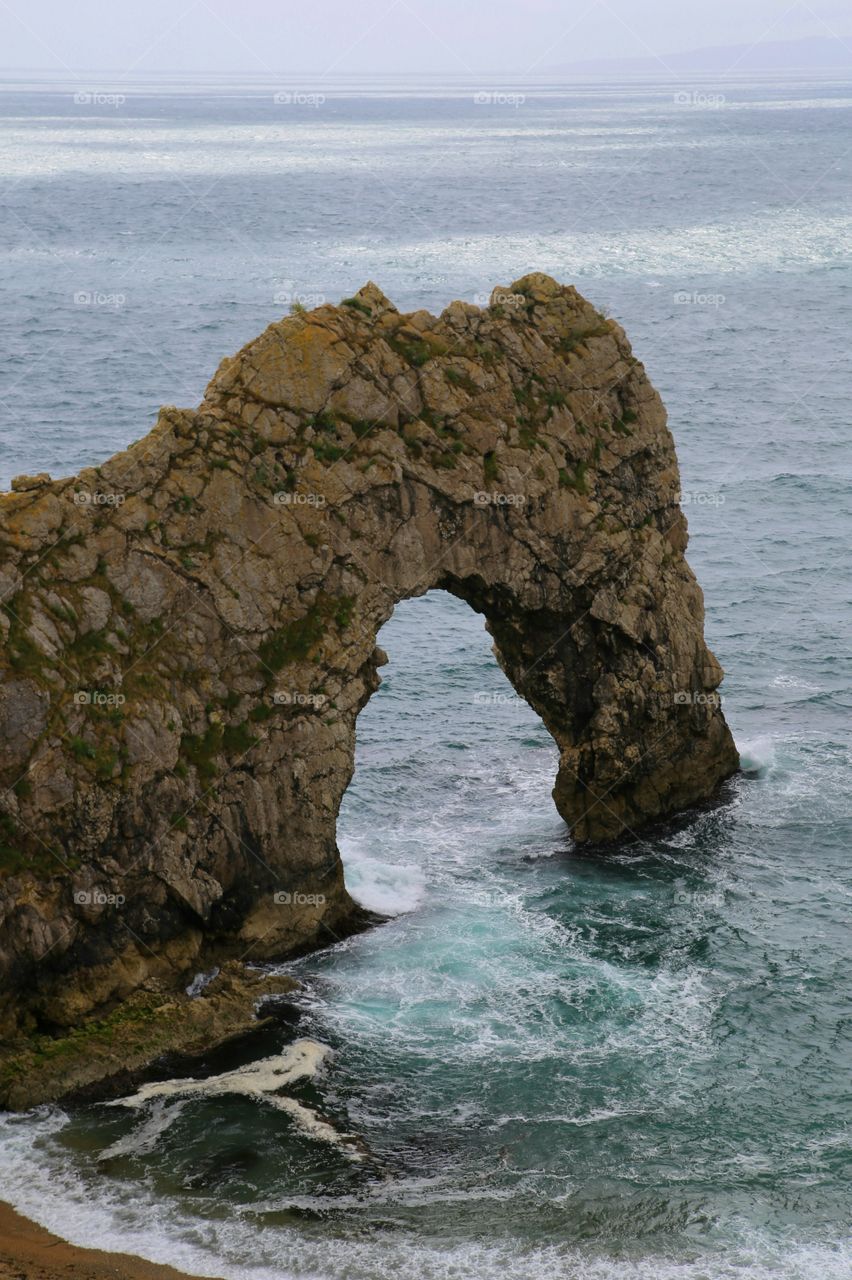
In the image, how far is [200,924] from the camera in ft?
120

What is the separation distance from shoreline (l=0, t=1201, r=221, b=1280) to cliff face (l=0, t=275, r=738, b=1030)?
599cm

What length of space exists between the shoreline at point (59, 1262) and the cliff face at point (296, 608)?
5.99m

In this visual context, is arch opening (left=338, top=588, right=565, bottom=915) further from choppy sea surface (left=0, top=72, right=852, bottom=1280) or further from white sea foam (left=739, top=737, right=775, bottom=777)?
white sea foam (left=739, top=737, right=775, bottom=777)

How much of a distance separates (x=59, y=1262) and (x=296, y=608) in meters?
15.7

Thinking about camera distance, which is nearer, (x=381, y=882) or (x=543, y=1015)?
(x=543, y=1015)

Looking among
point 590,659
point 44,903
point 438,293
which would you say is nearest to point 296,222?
point 438,293

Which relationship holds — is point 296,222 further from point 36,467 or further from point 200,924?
point 200,924

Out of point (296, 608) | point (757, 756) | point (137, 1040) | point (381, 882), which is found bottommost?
point (137, 1040)

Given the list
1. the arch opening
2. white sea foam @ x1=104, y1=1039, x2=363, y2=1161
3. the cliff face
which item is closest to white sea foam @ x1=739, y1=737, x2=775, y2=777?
the cliff face

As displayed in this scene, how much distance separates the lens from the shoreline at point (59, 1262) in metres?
27.5

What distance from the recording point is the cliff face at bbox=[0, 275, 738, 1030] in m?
34.6

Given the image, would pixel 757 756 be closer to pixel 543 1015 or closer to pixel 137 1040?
pixel 543 1015

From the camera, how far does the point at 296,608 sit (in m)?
38.5

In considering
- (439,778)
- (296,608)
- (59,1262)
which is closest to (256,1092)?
(59,1262)
